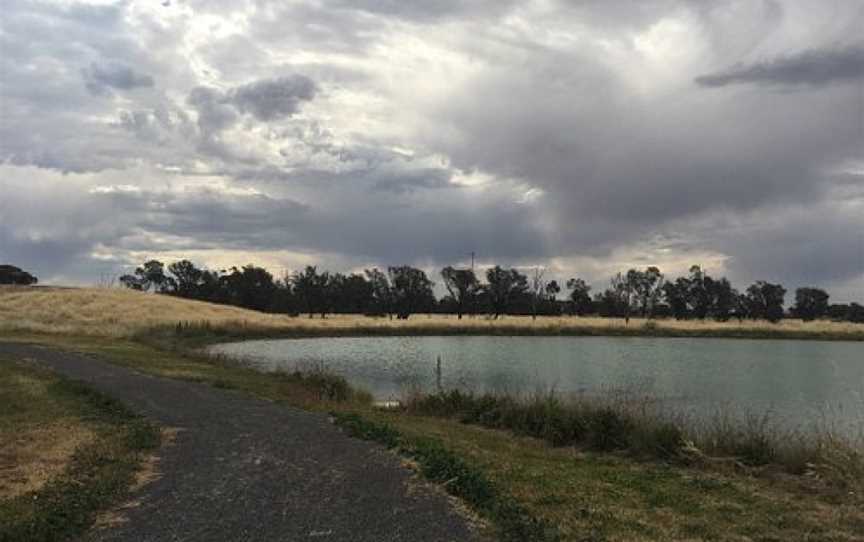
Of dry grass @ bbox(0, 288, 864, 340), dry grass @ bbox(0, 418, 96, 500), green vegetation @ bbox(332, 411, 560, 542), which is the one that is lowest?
dry grass @ bbox(0, 418, 96, 500)

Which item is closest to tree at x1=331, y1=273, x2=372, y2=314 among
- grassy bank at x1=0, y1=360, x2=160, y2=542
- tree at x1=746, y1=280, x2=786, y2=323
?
tree at x1=746, y1=280, x2=786, y2=323

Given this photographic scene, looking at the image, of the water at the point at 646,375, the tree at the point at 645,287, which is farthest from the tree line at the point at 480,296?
the water at the point at 646,375

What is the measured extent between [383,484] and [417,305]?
141786mm

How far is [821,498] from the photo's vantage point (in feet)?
31.7

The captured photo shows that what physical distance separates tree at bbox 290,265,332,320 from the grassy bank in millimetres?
129644

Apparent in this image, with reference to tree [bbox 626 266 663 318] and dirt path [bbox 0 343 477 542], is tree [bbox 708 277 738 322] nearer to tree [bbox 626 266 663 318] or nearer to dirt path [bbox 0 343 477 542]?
tree [bbox 626 266 663 318]

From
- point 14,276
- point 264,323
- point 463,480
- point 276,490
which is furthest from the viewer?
point 14,276

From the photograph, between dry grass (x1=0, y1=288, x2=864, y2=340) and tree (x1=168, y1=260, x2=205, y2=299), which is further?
tree (x1=168, y1=260, x2=205, y2=299)

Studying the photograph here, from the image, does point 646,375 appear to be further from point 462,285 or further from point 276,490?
point 462,285

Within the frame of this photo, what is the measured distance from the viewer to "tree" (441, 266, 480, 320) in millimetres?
141750

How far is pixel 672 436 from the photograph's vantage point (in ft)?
41.9

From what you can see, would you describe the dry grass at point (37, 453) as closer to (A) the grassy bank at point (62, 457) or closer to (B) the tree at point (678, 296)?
(A) the grassy bank at point (62, 457)

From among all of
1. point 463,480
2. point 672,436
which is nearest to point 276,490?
point 463,480

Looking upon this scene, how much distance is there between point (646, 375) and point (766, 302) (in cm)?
11822
